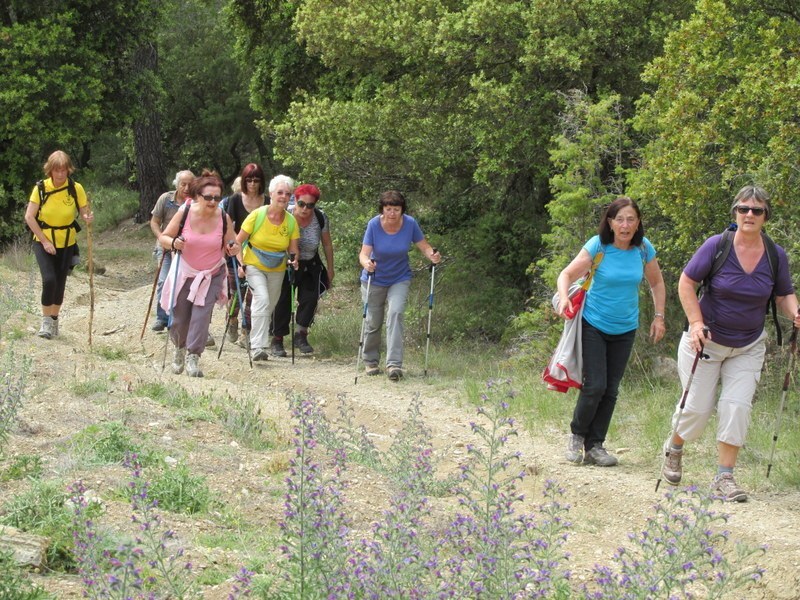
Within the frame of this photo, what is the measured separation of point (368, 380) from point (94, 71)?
12284 mm

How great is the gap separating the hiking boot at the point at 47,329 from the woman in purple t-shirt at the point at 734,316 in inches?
297

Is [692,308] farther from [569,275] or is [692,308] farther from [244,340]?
[244,340]

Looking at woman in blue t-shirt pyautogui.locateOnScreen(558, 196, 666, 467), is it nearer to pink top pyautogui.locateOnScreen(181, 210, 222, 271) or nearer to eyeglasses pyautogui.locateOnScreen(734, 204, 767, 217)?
eyeglasses pyautogui.locateOnScreen(734, 204, 767, 217)

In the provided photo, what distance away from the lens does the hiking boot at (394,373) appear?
12.2 meters

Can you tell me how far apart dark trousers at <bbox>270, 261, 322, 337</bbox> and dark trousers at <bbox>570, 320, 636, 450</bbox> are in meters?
5.49

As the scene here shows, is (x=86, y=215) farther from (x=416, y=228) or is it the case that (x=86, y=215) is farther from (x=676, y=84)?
(x=676, y=84)

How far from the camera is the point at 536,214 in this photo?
1703 cm

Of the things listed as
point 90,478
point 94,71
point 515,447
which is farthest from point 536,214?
point 90,478

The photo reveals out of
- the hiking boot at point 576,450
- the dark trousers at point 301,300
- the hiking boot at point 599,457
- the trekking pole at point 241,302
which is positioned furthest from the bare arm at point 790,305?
the dark trousers at point 301,300

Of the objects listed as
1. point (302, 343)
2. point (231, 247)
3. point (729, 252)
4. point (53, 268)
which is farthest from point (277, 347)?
point (729, 252)

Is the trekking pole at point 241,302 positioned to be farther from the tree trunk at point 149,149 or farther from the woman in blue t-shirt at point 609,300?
the tree trunk at point 149,149

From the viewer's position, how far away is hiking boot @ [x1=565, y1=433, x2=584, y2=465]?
8719 mm

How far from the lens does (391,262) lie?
1209 cm

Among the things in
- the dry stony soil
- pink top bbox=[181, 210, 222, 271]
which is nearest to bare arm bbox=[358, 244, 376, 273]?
the dry stony soil
